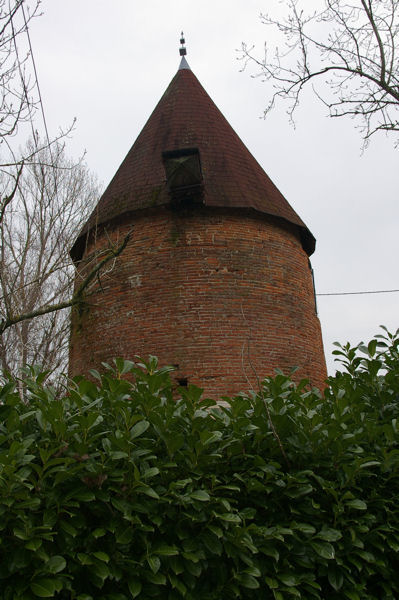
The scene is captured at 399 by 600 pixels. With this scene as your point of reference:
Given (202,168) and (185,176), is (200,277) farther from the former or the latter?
(202,168)

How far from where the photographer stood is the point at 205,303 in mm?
9531

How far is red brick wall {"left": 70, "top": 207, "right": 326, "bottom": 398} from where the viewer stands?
30.5ft

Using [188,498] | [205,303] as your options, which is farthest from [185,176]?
[188,498]

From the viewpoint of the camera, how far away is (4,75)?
5727 mm

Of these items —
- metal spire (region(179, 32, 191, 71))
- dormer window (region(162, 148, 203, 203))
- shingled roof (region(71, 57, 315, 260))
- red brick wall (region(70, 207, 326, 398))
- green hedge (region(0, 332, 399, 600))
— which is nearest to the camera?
green hedge (region(0, 332, 399, 600))

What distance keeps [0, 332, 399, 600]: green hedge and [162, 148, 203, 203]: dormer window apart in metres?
6.74

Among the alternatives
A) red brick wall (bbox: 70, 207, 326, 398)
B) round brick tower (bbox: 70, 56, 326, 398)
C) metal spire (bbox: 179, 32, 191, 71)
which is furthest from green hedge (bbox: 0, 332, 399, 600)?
metal spire (bbox: 179, 32, 191, 71)

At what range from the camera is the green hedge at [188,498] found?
2717mm

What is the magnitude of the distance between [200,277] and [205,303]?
48cm

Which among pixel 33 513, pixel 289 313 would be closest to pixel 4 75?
pixel 33 513

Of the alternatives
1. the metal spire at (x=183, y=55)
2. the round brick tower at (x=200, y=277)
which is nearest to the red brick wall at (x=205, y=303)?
the round brick tower at (x=200, y=277)

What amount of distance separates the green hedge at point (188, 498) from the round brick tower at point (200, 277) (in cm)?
539

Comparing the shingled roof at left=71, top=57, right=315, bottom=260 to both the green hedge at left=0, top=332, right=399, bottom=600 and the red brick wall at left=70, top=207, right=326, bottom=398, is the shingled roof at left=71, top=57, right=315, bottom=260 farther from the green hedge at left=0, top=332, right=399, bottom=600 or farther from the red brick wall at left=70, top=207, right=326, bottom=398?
the green hedge at left=0, top=332, right=399, bottom=600

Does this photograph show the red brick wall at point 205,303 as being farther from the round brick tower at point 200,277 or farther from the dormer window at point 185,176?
the dormer window at point 185,176
